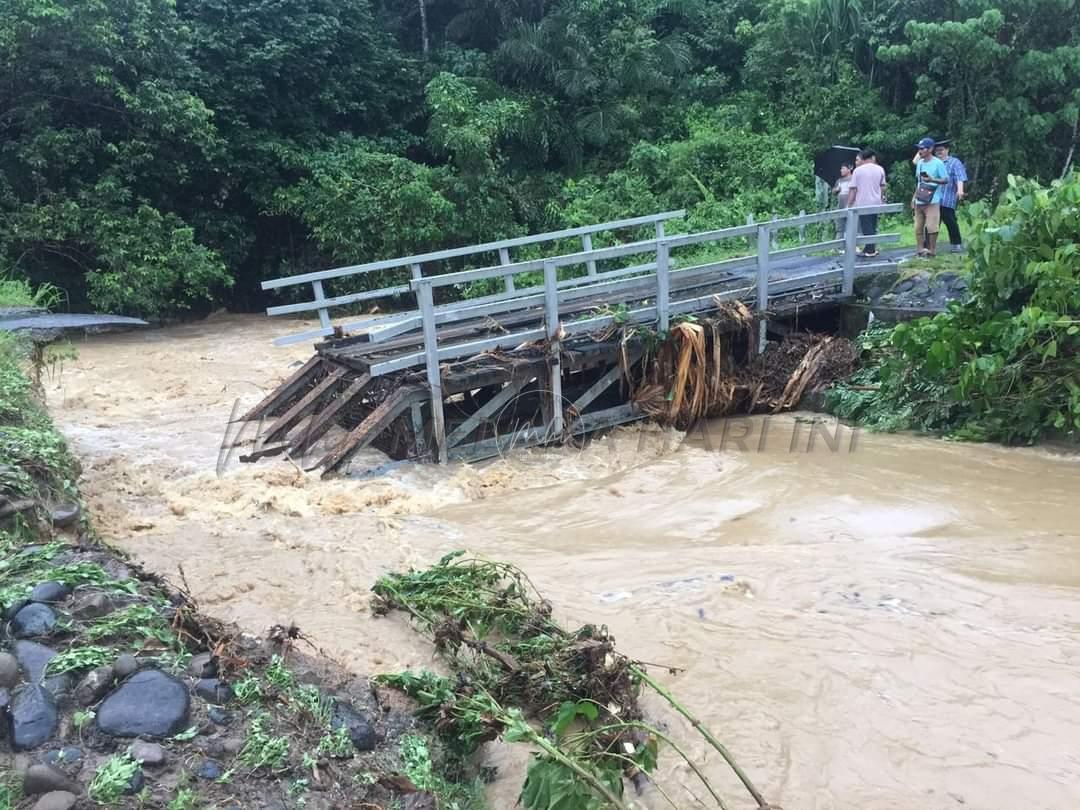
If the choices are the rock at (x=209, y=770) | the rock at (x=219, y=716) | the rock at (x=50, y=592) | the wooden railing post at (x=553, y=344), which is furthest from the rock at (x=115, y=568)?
the wooden railing post at (x=553, y=344)

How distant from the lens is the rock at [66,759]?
286cm

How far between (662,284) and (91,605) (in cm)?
744

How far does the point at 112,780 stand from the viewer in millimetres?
2812

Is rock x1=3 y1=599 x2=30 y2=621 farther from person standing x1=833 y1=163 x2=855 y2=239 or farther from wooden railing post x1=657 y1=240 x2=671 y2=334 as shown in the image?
person standing x1=833 y1=163 x2=855 y2=239

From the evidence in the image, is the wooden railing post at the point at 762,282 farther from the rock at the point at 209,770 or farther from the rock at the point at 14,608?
the rock at the point at 209,770

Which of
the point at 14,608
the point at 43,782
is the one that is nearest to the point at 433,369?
the point at 14,608

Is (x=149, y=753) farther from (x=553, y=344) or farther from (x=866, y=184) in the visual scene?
(x=866, y=184)

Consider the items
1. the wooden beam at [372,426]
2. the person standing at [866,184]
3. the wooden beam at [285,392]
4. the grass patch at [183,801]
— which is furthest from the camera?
the person standing at [866,184]

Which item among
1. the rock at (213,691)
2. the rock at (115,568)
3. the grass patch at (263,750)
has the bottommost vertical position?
the grass patch at (263,750)

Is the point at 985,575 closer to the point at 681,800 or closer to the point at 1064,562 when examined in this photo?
the point at 1064,562

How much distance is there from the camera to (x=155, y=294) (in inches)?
673

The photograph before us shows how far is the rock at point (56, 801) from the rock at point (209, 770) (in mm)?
371

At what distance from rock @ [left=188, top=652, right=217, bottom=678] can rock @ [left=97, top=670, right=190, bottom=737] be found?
140 mm

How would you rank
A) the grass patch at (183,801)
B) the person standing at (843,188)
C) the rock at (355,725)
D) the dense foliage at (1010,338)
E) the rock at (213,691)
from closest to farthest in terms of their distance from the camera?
the grass patch at (183,801)
the rock at (213,691)
the rock at (355,725)
the dense foliage at (1010,338)
the person standing at (843,188)
